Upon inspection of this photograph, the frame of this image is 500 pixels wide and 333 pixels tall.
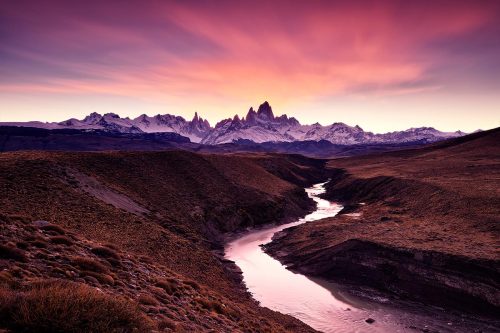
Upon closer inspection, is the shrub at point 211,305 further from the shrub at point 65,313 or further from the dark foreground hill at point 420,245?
the dark foreground hill at point 420,245

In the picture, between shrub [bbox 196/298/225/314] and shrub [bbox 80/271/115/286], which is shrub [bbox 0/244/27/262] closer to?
shrub [bbox 80/271/115/286]

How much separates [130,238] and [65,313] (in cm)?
3589

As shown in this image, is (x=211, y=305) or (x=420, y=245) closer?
(x=211, y=305)

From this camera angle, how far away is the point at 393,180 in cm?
10375

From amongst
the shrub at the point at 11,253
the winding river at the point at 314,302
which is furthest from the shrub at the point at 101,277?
the winding river at the point at 314,302

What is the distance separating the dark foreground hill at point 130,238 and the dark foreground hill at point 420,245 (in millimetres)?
16584

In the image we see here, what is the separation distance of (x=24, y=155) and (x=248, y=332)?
191ft

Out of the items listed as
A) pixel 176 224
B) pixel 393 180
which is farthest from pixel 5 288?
pixel 393 180

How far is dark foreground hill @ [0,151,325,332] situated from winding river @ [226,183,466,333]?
3998 mm

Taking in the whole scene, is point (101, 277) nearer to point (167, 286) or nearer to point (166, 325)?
point (166, 325)

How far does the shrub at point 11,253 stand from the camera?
1688 cm

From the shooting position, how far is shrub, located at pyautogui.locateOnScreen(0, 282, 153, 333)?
9812 millimetres

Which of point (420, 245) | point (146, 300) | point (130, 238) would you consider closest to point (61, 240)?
point (146, 300)

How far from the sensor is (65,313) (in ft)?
33.1
